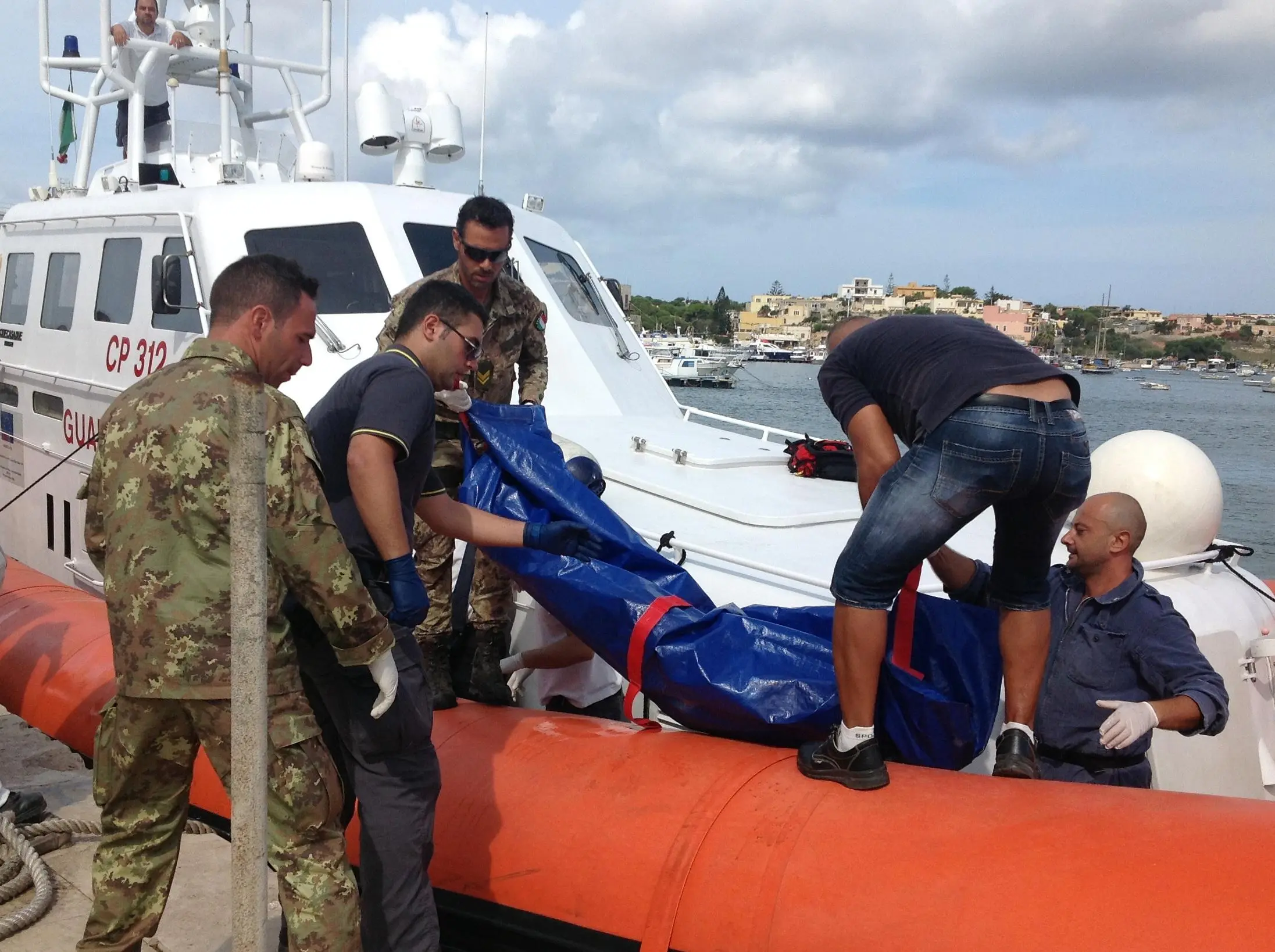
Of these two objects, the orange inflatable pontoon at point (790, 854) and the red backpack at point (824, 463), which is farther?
the red backpack at point (824, 463)

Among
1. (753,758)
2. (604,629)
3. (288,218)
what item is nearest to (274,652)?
(604,629)

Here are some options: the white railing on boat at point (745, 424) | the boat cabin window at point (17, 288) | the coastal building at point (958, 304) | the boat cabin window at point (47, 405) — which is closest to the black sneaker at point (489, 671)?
the white railing on boat at point (745, 424)

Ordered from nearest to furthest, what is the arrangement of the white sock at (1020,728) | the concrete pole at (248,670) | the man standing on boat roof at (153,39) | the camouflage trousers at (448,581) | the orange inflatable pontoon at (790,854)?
the concrete pole at (248,670), the orange inflatable pontoon at (790,854), the white sock at (1020,728), the camouflage trousers at (448,581), the man standing on boat roof at (153,39)

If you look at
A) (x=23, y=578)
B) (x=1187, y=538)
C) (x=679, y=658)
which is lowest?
(x=23, y=578)

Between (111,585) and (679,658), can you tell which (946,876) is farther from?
(111,585)

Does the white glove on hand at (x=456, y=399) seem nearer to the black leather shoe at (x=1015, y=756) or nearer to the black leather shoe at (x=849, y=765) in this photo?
the black leather shoe at (x=849, y=765)

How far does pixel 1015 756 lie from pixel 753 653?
742 mm

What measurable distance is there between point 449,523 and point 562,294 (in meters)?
3.40

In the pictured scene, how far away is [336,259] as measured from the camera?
571 cm

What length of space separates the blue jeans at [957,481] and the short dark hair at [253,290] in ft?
4.87

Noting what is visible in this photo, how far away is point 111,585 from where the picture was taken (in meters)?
2.55

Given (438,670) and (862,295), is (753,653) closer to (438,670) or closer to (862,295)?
(438,670)

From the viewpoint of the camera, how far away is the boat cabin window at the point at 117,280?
20.0 ft

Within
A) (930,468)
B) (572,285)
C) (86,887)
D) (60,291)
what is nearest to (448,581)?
(86,887)
